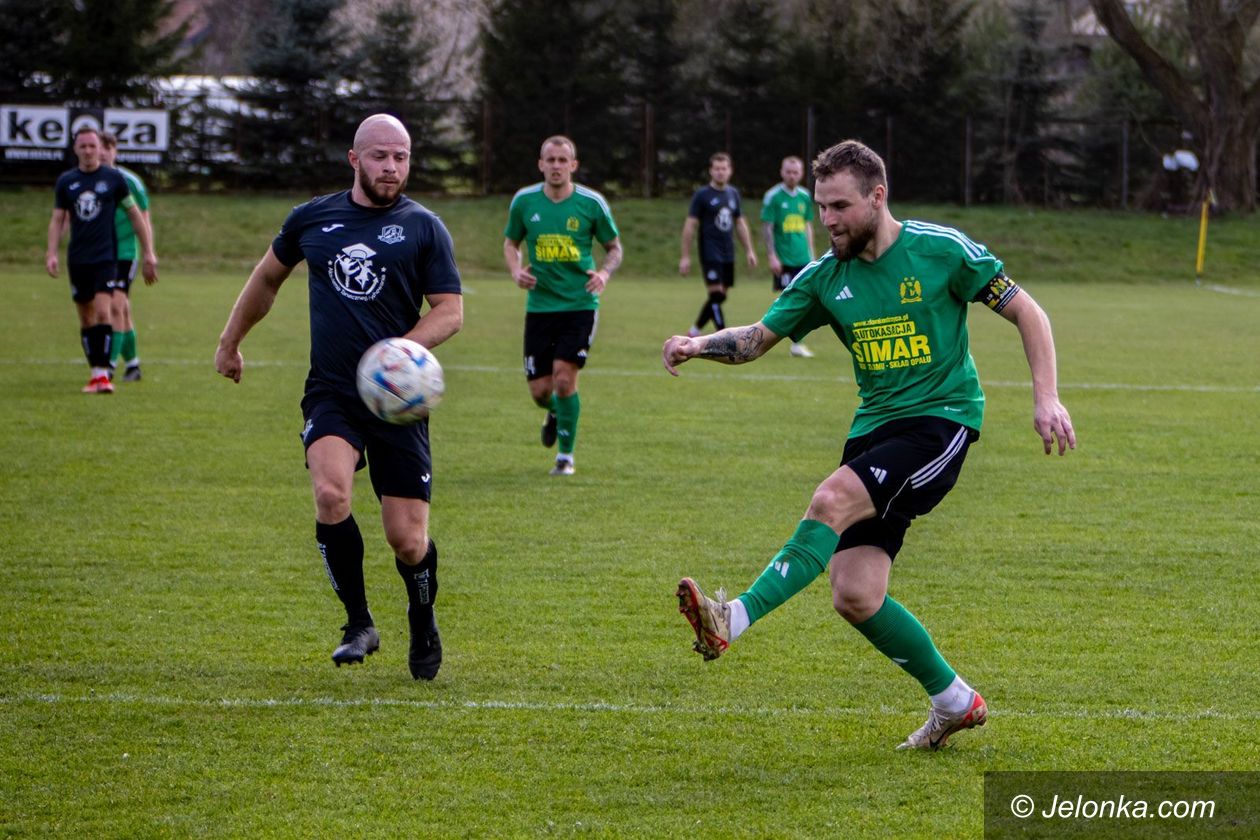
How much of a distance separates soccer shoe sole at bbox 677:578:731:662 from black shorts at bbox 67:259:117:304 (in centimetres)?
1105

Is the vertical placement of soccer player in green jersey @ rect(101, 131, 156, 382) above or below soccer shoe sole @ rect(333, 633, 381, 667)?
above

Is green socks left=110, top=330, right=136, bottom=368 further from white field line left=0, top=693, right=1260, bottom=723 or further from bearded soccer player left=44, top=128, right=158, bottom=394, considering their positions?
white field line left=0, top=693, right=1260, bottom=723

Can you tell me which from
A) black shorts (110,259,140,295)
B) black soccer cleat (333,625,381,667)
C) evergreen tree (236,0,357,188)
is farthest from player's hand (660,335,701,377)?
evergreen tree (236,0,357,188)

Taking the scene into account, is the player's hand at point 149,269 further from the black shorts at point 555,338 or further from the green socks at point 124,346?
the black shorts at point 555,338

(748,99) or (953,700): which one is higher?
(748,99)

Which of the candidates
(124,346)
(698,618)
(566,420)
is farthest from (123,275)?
(698,618)

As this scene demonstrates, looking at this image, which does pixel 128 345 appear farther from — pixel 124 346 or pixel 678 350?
pixel 678 350

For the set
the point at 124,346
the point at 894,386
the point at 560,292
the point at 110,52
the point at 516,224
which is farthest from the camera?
the point at 110,52

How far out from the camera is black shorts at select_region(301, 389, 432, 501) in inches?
230

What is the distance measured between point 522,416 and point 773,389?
3017 millimetres

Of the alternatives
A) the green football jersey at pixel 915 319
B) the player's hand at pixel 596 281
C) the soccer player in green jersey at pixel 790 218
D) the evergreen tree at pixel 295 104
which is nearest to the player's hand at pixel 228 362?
the green football jersey at pixel 915 319

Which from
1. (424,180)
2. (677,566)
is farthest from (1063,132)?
(677,566)

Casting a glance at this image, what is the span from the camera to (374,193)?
19.4ft

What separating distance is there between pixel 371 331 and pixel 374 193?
1.74 ft
